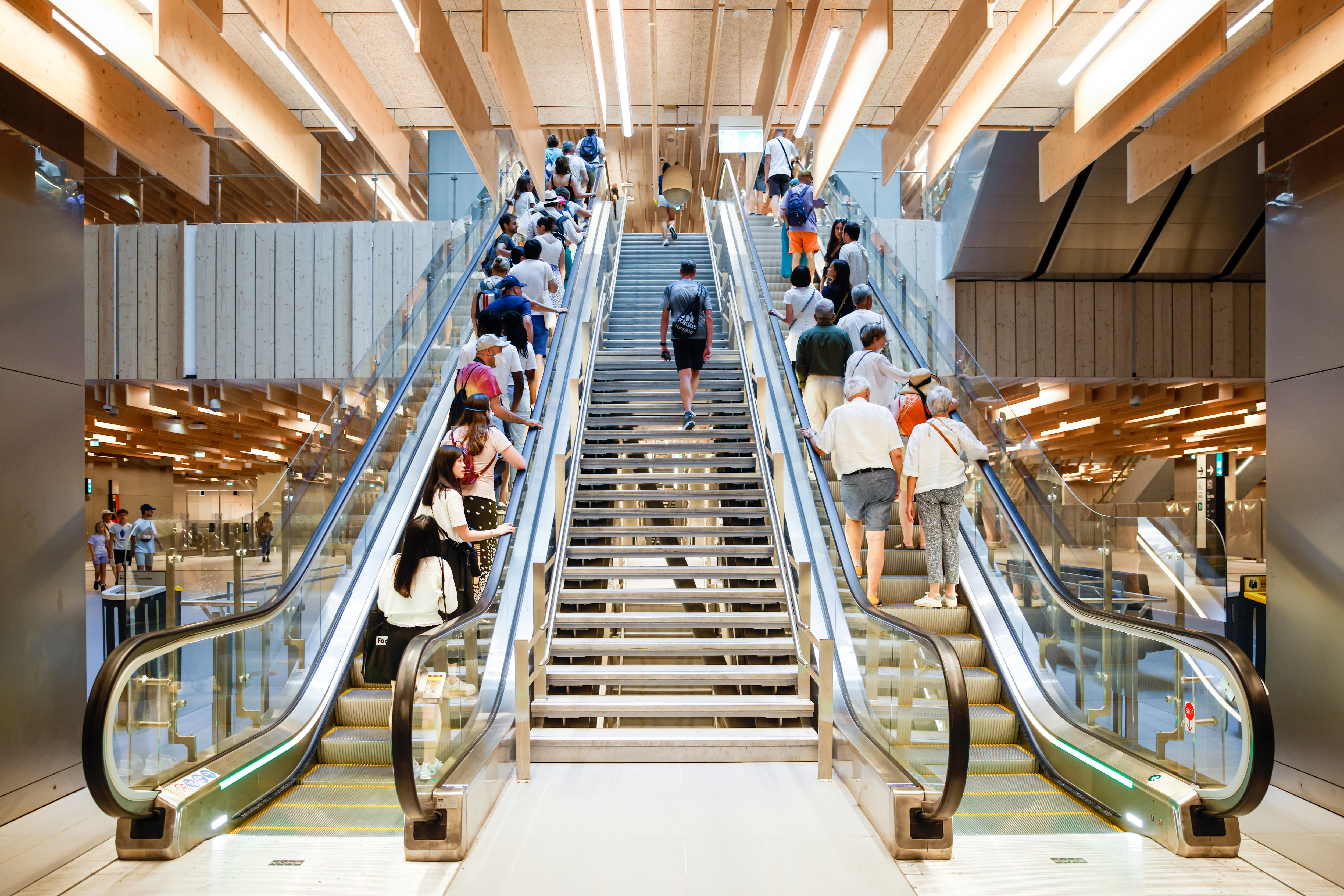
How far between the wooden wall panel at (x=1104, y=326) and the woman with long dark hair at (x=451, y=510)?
10.8m

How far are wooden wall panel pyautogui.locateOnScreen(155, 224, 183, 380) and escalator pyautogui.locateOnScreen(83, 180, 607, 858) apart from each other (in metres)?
6.82

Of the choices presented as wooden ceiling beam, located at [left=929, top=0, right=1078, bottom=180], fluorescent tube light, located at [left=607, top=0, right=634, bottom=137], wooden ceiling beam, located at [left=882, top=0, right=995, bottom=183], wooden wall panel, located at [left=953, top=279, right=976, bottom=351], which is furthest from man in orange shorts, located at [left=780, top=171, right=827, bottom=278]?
wooden wall panel, located at [left=953, top=279, right=976, bottom=351]

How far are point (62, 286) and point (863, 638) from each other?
522cm

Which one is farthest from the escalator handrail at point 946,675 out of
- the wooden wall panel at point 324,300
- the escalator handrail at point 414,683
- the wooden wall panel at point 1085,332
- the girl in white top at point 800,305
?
the wooden wall panel at point 324,300

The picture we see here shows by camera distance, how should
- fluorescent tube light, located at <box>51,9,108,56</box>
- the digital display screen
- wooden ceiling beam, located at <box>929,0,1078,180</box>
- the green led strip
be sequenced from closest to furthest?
the green led strip → fluorescent tube light, located at <box>51,9,108,56</box> → wooden ceiling beam, located at <box>929,0,1078,180</box> → the digital display screen

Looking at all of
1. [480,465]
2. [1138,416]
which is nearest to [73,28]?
[480,465]

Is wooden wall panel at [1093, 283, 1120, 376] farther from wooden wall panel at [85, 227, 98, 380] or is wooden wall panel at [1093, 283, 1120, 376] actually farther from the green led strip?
wooden wall panel at [85, 227, 98, 380]

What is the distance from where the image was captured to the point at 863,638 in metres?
4.89

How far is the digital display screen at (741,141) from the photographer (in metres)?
13.2

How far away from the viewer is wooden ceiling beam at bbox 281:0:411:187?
18.6 feet

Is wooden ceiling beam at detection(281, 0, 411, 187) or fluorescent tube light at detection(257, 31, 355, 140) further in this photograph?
fluorescent tube light at detection(257, 31, 355, 140)

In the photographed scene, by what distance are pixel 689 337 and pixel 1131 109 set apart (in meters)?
3.97

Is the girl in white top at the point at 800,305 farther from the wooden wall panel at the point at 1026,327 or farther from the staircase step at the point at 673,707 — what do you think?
the wooden wall panel at the point at 1026,327

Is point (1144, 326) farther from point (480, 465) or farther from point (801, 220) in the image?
point (480, 465)
